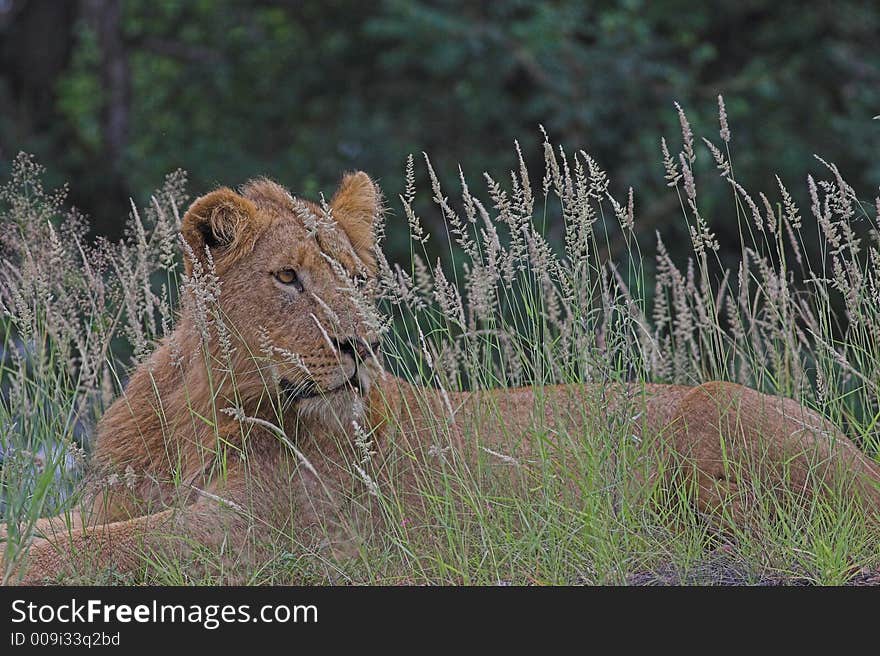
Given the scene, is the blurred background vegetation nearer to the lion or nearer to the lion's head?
the lion

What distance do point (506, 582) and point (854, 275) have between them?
5.13 feet

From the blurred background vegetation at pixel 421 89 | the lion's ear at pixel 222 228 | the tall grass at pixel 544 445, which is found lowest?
the tall grass at pixel 544 445

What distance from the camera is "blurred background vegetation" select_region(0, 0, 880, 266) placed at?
11414mm

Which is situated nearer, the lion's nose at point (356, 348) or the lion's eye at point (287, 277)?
the lion's nose at point (356, 348)

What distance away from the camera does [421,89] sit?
42.3ft

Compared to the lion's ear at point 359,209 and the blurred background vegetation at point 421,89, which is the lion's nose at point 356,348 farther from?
the blurred background vegetation at point 421,89

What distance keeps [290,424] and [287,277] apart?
0.49 metres

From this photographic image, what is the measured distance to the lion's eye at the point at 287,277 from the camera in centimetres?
429

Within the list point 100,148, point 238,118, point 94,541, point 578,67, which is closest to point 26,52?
point 100,148

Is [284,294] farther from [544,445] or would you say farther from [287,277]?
[544,445]

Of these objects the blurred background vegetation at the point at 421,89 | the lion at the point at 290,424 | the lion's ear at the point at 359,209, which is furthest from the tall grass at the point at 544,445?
the blurred background vegetation at the point at 421,89

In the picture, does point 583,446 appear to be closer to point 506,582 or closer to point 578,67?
point 506,582

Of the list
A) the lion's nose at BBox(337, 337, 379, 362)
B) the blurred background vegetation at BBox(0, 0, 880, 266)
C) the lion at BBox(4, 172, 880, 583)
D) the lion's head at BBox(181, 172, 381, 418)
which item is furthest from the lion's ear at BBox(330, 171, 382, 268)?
the blurred background vegetation at BBox(0, 0, 880, 266)

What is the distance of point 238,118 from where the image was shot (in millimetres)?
13977
